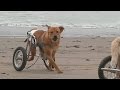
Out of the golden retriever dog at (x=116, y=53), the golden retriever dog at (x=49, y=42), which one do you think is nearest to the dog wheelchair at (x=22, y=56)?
the golden retriever dog at (x=49, y=42)

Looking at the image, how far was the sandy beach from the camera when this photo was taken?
9.59m

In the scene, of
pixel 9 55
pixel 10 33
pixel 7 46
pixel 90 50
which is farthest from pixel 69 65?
pixel 10 33

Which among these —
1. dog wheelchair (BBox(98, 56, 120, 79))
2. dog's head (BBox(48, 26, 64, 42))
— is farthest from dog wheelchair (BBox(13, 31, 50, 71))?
dog wheelchair (BBox(98, 56, 120, 79))

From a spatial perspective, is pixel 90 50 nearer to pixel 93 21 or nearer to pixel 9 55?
pixel 9 55

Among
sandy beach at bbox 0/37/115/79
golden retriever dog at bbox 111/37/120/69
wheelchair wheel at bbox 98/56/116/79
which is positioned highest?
golden retriever dog at bbox 111/37/120/69

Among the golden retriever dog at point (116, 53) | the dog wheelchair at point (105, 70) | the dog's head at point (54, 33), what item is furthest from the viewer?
the dog's head at point (54, 33)

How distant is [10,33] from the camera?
21.2 meters

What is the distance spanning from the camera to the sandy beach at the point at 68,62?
9.59 metres

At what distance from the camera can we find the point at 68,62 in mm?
11656

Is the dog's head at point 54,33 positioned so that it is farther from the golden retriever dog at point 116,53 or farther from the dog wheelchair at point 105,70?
the golden retriever dog at point 116,53

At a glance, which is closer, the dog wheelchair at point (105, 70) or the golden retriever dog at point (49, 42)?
the dog wheelchair at point (105, 70)

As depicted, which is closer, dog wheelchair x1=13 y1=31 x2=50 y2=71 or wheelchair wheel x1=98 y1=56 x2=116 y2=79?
wheelchair wheel x1=98 y1=56 x2=116 y2=79

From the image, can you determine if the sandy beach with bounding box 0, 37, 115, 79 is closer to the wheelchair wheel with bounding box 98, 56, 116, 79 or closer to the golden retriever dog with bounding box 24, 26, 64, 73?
the golden retriever dog with bounding box 24, 26, 64, 73

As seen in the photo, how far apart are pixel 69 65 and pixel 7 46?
183 inches
